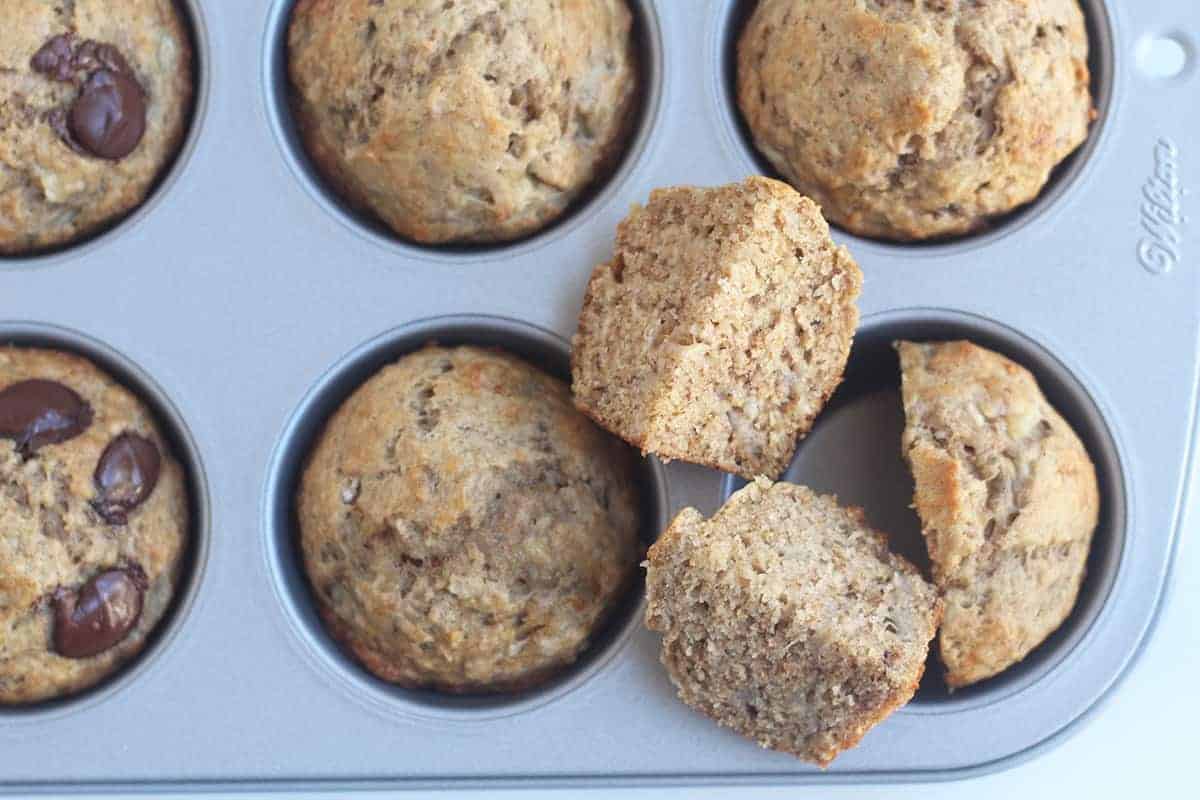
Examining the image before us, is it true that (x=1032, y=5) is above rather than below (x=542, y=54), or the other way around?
Result: below

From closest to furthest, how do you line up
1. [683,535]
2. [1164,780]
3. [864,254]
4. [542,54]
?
[683,535], [542,54], [864,254], [1164,780]

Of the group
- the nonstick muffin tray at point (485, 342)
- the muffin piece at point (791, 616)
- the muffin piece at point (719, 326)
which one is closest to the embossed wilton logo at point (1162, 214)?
the nonstick muffin tray at point (485, 342)

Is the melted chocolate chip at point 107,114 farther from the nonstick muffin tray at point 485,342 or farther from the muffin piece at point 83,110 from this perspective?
the nonstick muffin tray at point 485,342

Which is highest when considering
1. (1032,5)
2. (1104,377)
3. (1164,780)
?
(1032,5)

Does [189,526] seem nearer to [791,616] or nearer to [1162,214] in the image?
[791,616]

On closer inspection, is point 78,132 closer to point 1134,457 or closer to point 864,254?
point 864,254

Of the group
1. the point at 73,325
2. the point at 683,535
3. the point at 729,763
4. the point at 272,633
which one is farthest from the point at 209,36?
the point at 729,763
